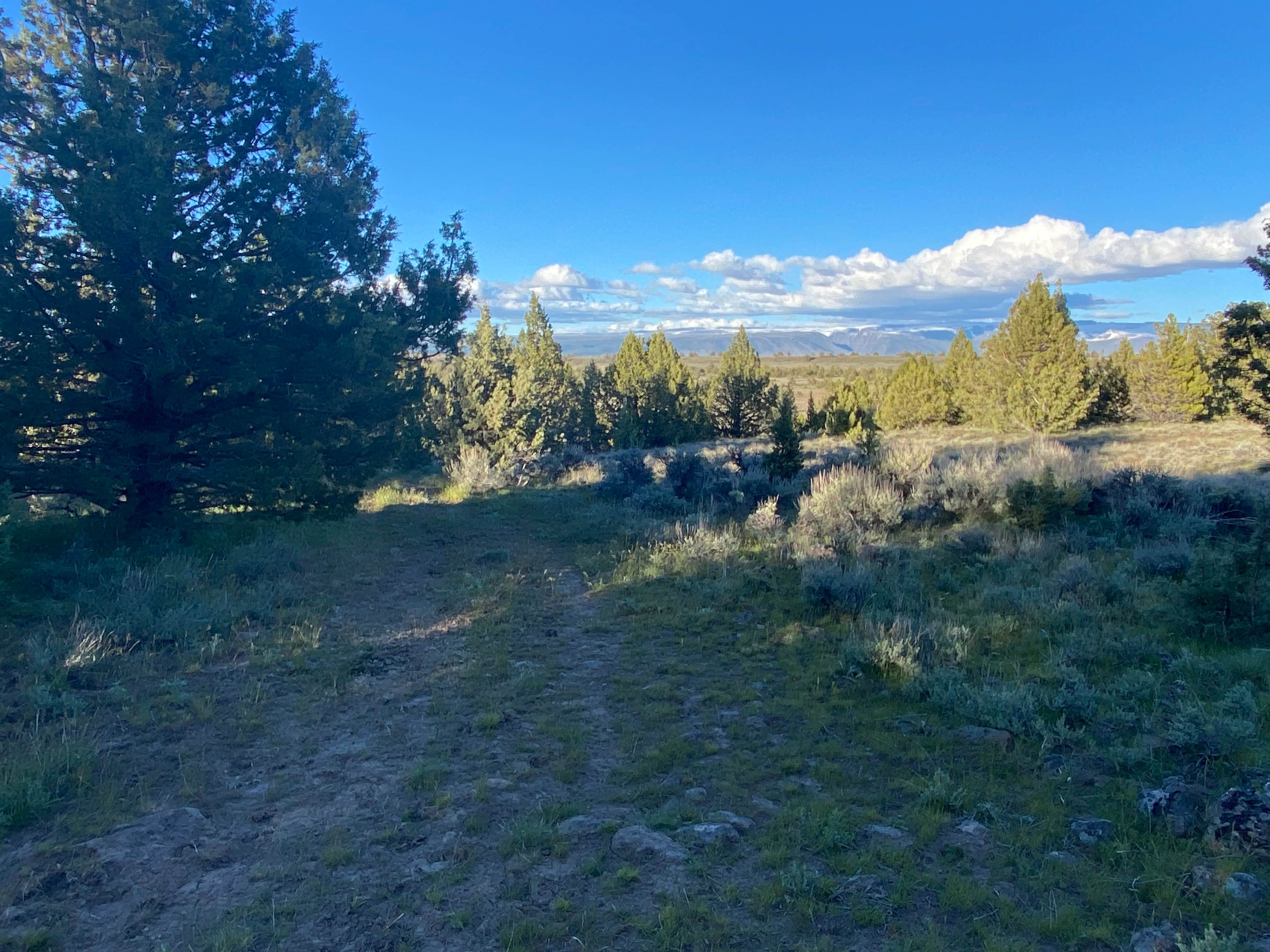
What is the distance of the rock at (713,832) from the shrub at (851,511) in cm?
659

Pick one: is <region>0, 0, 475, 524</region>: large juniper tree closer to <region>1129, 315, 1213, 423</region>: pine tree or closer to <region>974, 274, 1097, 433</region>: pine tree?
<region>974, 274, 1097, 433</region>: pine tree

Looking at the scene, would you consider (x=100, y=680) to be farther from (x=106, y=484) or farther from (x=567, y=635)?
(x=567, y=635)

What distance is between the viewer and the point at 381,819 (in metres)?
4.04

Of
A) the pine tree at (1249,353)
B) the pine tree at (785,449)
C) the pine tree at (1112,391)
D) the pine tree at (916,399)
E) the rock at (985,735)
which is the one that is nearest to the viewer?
the rock at (985,735)

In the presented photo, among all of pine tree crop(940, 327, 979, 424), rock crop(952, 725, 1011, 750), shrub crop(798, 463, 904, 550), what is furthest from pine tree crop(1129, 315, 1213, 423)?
rock crop(952, 725, 1011, 750)

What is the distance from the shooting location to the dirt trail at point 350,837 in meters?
3.18

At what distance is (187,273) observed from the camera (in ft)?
27.9

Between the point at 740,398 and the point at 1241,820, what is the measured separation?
31850mm

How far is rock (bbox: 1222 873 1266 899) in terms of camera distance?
3.13 metres

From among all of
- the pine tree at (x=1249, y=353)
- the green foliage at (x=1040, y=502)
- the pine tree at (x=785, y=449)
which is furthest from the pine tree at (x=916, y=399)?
the pine tree at (x=1249, y=353)

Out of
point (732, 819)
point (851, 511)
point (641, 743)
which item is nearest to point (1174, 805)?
point (732, 819)

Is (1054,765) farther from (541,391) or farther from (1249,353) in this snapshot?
(541,391)

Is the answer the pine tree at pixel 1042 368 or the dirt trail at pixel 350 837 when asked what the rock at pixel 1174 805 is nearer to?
the dirt trail at pixel 350 837

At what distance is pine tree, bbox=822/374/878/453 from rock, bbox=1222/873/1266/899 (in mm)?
18780
